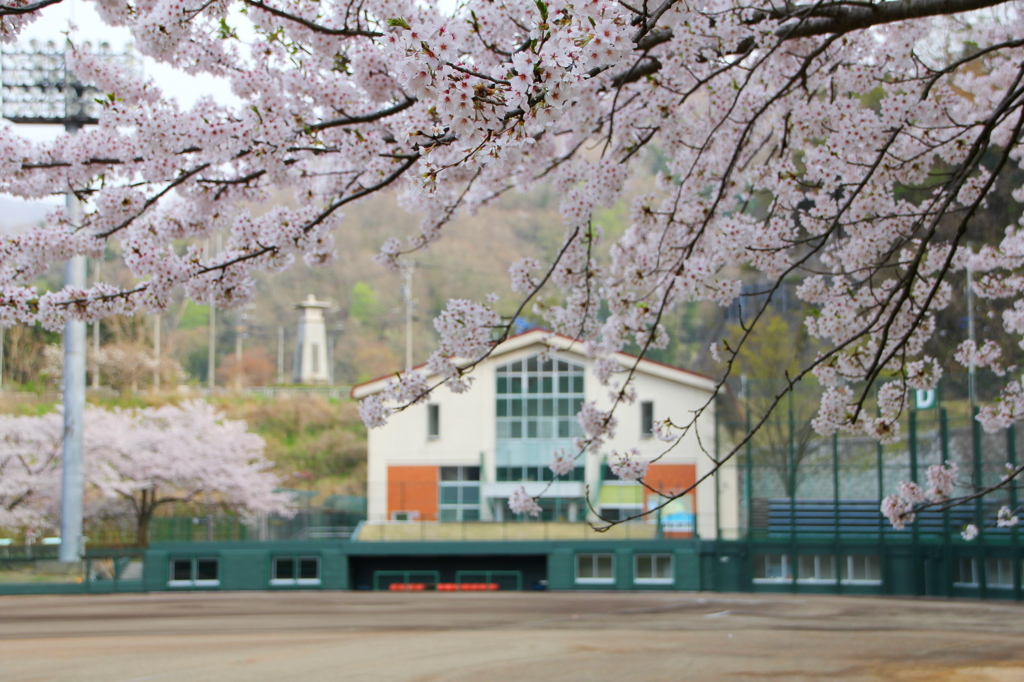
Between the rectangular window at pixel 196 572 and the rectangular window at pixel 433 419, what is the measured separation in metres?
8.07

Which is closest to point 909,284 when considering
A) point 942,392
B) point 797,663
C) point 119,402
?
point 797,663

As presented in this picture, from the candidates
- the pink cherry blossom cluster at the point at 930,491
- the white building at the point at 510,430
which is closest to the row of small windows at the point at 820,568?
the white building at the point at 510,430

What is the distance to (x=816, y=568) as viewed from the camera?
2005 cm

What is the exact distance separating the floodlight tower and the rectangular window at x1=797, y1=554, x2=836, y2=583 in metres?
15.4

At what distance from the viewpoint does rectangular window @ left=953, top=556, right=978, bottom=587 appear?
17531 mm

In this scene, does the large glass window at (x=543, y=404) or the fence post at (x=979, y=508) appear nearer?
the fence post at (x=979, y=508)

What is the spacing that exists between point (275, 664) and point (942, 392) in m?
16.0

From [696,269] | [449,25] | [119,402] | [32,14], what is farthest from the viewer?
[119,402]

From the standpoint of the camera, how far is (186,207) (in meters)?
5.58

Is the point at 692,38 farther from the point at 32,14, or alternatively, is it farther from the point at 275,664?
the point at 275,664

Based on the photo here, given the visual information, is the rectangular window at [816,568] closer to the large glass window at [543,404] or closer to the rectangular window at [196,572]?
the large glass window at [543,404]

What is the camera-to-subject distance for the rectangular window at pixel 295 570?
942 inches

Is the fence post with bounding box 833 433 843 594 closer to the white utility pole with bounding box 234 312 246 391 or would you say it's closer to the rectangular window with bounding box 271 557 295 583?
the rectangular window with bounding box 271 557 295 583

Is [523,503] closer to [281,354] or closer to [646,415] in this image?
[646,415]
